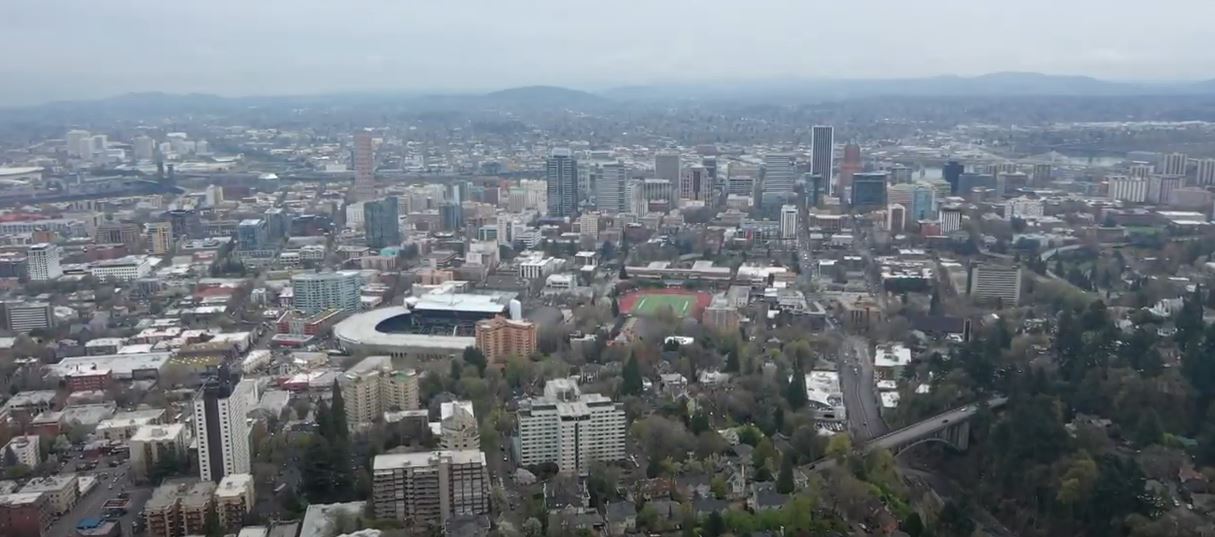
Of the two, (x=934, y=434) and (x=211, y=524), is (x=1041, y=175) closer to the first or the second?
(x=934, y=434)

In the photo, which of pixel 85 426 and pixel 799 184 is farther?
pixel 799 184

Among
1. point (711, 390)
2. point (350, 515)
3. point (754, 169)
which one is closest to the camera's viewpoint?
point (350, 515)

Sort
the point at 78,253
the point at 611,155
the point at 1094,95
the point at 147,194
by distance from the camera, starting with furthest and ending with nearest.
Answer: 1. the point at 1094,95
2. the point at 611,155
3. the point at 147,194
4. the point at 78,253

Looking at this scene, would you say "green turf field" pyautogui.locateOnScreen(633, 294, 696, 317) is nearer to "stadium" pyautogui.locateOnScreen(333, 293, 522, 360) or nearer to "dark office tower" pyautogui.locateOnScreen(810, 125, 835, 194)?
"stadium" pyautogui.locateOnScreen(333, 293, 522, 360)

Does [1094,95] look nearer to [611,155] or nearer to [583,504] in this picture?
[611,155]

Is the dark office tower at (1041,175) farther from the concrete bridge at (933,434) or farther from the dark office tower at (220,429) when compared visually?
the dark office tower at (220,429)

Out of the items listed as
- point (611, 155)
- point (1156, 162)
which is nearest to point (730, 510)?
point (1156, 162)

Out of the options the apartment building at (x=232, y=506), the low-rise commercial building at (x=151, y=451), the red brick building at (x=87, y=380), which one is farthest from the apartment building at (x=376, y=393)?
the red brick building at (x=87, y=380)

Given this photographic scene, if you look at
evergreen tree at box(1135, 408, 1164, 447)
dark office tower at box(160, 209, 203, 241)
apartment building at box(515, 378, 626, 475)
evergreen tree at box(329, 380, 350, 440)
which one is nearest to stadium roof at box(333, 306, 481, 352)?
evergreen tree at box(329, 380, 350, 440)
